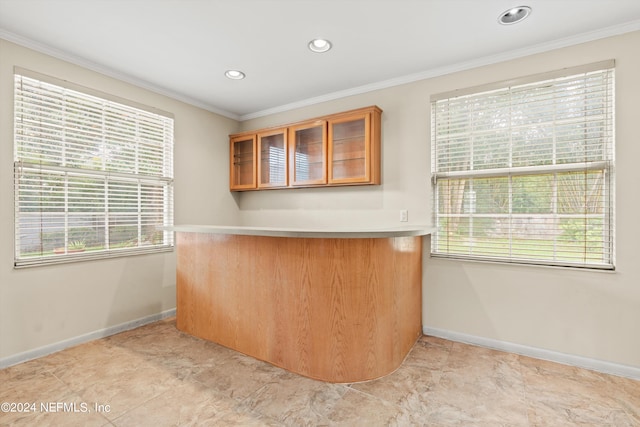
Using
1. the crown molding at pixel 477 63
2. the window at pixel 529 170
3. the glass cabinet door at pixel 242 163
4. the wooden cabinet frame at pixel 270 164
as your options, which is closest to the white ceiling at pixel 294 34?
the crown molding at pixel 477 63

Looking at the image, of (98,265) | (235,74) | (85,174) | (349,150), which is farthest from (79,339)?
(349,150)

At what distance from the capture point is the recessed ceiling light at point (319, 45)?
2398 millimetres

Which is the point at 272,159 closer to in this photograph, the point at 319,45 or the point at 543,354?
the point at 319,45

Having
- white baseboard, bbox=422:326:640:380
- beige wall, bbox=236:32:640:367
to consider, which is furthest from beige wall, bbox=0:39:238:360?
white baseboard, bbox=422:326:640:380

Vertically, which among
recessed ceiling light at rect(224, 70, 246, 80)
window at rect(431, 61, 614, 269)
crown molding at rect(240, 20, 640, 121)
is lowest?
window at rect(431, 61, 614, 269)

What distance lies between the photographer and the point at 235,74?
2.96 metres

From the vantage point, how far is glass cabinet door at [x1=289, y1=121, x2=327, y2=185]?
3369 mm

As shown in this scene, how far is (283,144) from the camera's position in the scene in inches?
144

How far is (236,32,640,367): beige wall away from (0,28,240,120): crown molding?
142 centimetres

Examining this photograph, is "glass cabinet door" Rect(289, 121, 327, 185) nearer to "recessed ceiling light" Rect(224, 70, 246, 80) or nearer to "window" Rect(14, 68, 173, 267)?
"recessed ceiling light" Rect(224, 70, 246, 80)

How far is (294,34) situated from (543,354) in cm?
316

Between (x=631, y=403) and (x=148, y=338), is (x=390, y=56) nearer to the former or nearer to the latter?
(x=631, y=403)

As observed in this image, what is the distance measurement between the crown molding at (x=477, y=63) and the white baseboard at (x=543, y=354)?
2.39 meters

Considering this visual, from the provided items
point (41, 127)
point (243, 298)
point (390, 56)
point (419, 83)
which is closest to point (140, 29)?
point (41, 127)
